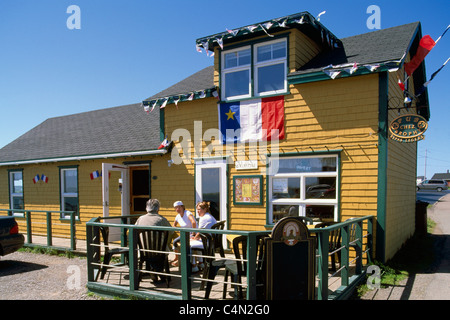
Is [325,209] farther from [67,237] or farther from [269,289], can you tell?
[67,237]

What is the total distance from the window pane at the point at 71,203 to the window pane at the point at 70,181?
27cm

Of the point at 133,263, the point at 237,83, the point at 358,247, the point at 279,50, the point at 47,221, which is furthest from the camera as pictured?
the point at 47,221

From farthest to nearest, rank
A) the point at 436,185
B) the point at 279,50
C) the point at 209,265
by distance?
the point at 436,185 < the point at 279,50 < the point at 209,265

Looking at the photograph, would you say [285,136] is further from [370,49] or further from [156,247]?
[156,247]

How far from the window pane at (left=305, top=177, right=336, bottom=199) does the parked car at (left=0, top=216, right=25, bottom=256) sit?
6955mm

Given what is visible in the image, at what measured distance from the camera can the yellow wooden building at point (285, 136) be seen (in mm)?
6828

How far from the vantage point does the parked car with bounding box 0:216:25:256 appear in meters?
7.93

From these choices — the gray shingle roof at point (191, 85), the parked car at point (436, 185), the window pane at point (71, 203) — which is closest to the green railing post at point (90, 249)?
the gray shingle roof at point (191, 85)

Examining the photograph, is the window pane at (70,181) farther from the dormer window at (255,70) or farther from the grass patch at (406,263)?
the grass patch at (406,263)

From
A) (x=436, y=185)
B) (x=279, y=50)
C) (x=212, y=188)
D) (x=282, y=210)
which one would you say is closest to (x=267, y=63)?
(x=279, y=50)

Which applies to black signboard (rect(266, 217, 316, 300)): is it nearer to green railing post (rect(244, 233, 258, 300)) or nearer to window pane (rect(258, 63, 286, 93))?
green railing post (rect(244, 233, 258, 300))

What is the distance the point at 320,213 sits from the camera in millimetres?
7312

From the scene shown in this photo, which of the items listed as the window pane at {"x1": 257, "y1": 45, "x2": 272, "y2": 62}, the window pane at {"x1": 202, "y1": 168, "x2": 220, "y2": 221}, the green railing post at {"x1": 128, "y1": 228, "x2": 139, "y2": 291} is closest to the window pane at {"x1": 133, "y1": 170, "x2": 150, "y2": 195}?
the window pane at {"x1": 202, "y1": 168, "x2": 220, "y2": 221}

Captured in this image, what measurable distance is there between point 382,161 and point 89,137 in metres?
10.1
